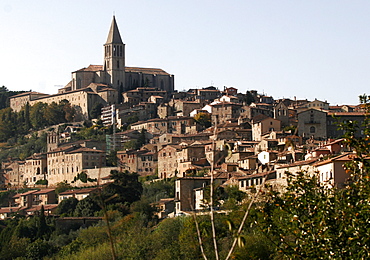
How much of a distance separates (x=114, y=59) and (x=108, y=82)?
3.57m

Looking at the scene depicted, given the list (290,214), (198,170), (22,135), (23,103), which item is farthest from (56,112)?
(290,214)

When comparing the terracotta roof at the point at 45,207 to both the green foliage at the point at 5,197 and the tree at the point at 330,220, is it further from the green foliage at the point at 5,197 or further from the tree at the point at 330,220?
the tree at the point at 330,220

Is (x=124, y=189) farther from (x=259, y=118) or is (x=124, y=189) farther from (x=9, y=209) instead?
(x=259, y=118)

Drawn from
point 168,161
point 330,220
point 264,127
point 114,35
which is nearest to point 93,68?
point 114,35

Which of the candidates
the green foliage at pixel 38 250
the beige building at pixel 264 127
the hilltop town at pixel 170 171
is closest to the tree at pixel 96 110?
the hilltop town at pixel 170 171

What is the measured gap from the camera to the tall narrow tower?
10731cm

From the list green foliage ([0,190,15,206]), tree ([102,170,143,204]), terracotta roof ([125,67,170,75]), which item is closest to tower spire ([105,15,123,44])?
terracotta roof ([125,67,170,75])

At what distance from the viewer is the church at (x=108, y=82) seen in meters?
101

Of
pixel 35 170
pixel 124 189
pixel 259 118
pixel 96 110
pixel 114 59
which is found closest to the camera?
pixel 124 189

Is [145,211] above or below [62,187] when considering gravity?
below

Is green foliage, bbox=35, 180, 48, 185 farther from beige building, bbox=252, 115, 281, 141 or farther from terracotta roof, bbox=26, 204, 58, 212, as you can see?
beige building, bbox=252, 115, 281, 141

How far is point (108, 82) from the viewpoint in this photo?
108m

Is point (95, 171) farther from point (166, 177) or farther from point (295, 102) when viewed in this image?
point (295, 102)

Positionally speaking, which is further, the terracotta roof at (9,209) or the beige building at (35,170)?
the beige building at (35,170)
